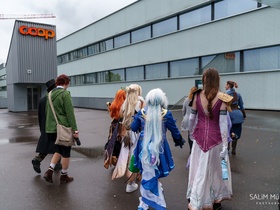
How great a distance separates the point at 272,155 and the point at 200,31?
1358 cm

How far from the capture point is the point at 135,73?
24.6 metres

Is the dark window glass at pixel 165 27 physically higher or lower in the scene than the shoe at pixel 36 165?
higher

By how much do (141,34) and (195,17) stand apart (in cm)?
662

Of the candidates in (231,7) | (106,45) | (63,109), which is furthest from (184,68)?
(63,109)

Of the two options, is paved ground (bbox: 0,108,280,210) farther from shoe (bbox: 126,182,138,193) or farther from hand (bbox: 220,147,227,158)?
hand (bbox: 220,147,227,158)

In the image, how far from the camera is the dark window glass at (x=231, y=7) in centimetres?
1506

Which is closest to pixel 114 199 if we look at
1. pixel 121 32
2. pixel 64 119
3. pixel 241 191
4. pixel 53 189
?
pixel 53 189

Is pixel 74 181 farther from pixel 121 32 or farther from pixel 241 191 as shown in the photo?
pixel 121 32

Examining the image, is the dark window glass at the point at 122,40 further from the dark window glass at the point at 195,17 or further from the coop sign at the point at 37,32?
the dark window glass at the point at 195,17

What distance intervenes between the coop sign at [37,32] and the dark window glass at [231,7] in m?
13.9

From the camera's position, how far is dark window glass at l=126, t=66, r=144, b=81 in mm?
23859

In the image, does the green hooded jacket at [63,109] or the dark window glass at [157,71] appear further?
the dark window glass at [157,71]

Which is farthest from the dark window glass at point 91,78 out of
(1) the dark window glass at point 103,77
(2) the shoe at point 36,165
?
(2) the shoe at point 36,165

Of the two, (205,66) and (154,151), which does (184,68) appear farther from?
(154,151)
